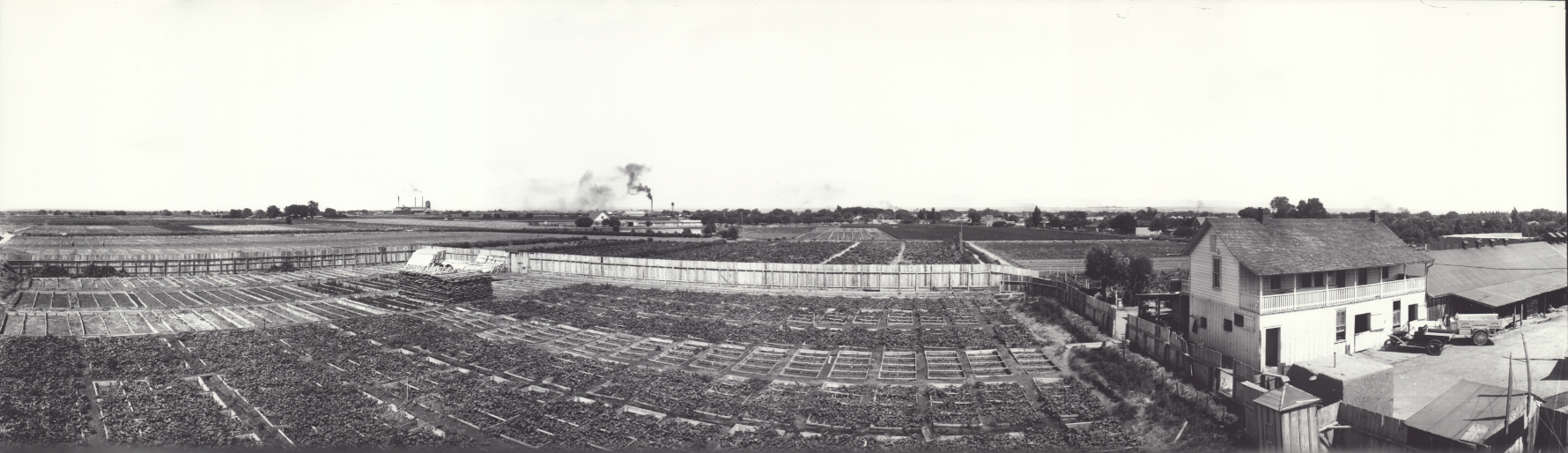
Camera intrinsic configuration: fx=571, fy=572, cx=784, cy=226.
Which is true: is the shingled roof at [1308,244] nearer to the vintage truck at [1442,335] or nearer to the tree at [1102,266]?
the vintage truck at [1442,335]

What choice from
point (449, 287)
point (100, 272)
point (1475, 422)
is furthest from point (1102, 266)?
point (100, 272)

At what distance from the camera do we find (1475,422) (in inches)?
263

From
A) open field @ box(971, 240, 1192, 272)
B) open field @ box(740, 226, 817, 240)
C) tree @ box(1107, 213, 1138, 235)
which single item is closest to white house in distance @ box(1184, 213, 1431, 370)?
open field @ box(971, 240, 1192, 272)

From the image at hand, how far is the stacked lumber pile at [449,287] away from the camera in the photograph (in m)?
24.0

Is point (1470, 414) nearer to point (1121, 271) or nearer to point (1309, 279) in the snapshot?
point (1309, 279)

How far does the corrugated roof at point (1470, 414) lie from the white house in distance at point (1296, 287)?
540cm

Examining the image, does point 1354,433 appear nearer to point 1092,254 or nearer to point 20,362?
point 1092,254

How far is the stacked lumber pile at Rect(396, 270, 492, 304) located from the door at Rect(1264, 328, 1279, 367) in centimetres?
2635

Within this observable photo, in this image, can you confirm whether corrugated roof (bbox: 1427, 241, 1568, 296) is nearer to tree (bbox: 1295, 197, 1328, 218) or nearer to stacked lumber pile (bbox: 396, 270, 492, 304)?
tree (bbox: 1295, 197, 1328, 218)

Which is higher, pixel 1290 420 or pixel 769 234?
pixel 1290 420

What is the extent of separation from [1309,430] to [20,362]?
2305 centimetres

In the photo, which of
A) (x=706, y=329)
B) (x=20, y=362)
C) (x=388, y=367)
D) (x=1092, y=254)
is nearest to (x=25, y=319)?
(x=20, y=362)

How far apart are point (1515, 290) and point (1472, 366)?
27.8 feet

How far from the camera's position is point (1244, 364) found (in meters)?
11.9
